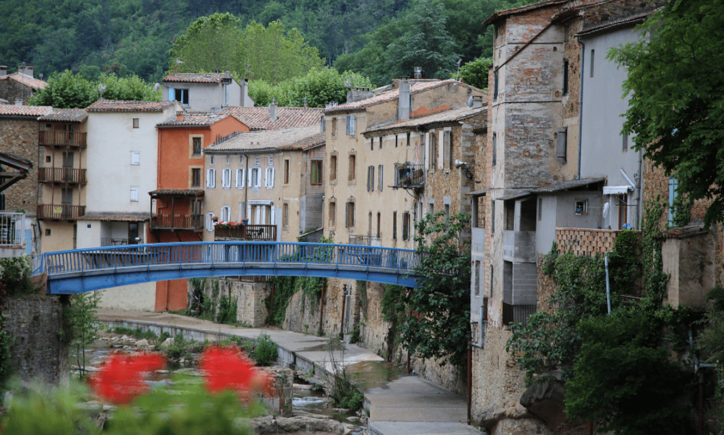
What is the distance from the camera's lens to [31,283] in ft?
109

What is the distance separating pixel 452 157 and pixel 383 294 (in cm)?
802

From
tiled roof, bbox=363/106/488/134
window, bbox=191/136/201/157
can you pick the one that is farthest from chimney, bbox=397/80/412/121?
window, bbox=191/136/201/157

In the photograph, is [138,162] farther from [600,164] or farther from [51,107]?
[600,164]

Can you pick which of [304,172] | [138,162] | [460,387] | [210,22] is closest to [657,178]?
[460,387]

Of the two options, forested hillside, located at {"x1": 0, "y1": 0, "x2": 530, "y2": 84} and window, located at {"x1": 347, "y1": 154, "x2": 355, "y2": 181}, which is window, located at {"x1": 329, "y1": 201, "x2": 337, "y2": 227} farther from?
forested hillside, located at {"x1": 0, "y1": 0, "x2": 530, "y2": 84}

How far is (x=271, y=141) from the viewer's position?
6156cm

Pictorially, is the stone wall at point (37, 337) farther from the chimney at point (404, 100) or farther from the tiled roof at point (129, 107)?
the tiled roof at point (129, 107)

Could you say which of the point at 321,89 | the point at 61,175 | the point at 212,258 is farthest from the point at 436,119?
the point at 321,89

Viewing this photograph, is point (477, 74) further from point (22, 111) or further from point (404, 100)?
point (22, 111)

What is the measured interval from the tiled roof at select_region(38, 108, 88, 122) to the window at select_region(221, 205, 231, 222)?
389 inches

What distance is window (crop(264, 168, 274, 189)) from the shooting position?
60.4 metres

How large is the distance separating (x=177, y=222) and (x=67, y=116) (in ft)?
29.0

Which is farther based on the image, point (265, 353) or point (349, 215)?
point (349, 215)

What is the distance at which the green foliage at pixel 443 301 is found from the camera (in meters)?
34.3
